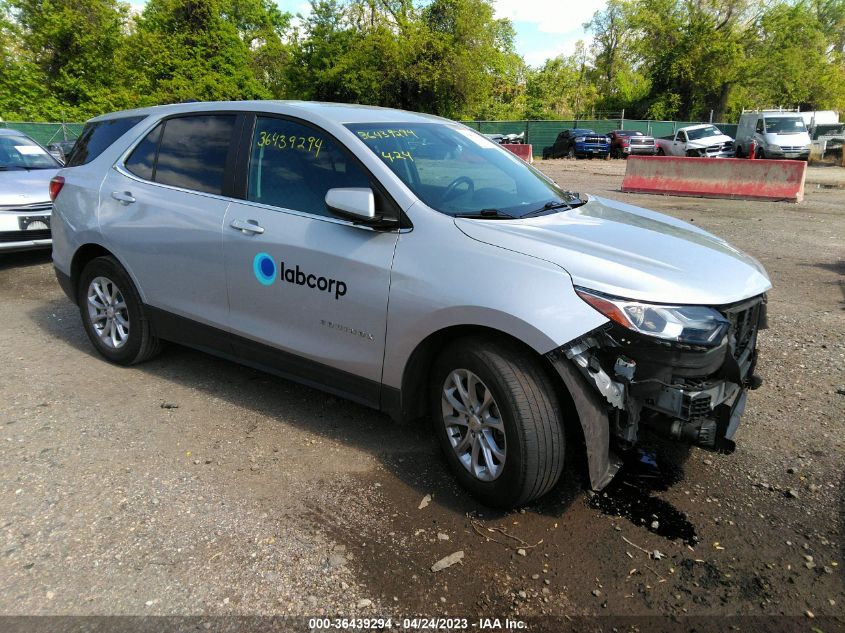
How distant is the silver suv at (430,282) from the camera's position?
277cm

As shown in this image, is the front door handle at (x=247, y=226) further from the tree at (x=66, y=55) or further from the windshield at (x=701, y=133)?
the tree at (x=66, y=55)

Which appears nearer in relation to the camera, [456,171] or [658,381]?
[658,381]

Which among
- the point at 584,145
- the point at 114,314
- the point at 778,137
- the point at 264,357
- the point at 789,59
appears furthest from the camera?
the point at 789,59

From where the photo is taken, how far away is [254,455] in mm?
3682

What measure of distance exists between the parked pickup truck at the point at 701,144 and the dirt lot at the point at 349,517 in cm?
2394

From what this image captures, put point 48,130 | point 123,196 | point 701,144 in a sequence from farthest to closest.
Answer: point 48,130 < point 701,144 < point 123,196

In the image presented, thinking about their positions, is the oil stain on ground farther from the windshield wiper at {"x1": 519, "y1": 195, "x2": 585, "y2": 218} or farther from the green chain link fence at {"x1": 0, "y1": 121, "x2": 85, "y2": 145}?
the green chain link fence at {"x1": 0, "y1": 121, "x2": 85, "y2": 145}

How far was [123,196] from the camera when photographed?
454cm

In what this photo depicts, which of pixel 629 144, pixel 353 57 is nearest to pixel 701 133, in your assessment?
pixel 629 144

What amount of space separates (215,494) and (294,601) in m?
0.92

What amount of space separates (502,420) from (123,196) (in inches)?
126

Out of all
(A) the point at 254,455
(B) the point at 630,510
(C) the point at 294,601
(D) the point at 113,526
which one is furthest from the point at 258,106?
(B) the point at 630,510

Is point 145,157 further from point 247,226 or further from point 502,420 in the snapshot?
point 502,420

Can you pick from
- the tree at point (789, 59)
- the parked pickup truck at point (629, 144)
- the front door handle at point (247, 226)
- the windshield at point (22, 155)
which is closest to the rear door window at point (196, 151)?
the front door handle at point (247, 226)
